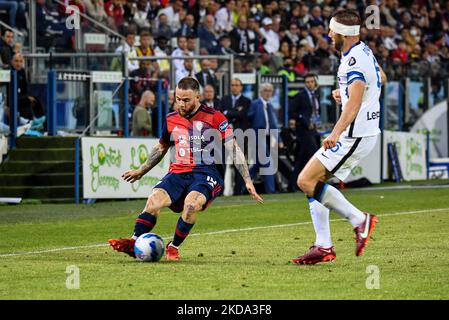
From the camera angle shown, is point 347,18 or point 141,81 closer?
point 347,18

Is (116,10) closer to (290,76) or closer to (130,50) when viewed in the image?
(130,50)

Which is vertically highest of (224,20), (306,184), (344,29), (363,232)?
(224,20)

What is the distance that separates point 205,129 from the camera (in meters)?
12.3

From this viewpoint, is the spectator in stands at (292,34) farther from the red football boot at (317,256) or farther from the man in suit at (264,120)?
the red football boot at (317,256)

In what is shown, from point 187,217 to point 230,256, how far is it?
2.75 ft

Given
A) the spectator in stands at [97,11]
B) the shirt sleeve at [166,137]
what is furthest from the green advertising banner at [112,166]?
the shirt sleeve at [166,137]

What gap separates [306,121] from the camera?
81.0ft

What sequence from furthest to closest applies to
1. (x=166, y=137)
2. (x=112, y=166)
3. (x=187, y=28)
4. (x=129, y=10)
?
(x=187, y=28) < (x=129, y=10) < (x=112, y=166) < (x=166, y=137)

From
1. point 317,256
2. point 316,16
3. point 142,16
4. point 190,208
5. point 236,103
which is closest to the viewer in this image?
point 317,256

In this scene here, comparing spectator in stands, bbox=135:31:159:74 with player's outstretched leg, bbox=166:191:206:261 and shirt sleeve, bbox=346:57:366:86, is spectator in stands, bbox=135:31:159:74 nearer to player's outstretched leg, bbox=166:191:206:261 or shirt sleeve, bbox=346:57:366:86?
player's outstretched leg, bbox=166:191:206:261

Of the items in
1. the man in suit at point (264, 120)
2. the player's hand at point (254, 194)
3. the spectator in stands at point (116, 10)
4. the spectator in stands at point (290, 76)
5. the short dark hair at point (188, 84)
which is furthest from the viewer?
the spectator in stands at point (290, 76)

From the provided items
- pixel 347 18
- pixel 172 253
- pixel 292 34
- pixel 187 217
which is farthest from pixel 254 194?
pixel 292 34

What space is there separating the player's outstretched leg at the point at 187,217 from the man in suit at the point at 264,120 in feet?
40.6

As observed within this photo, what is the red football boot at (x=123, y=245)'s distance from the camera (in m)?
11.7
